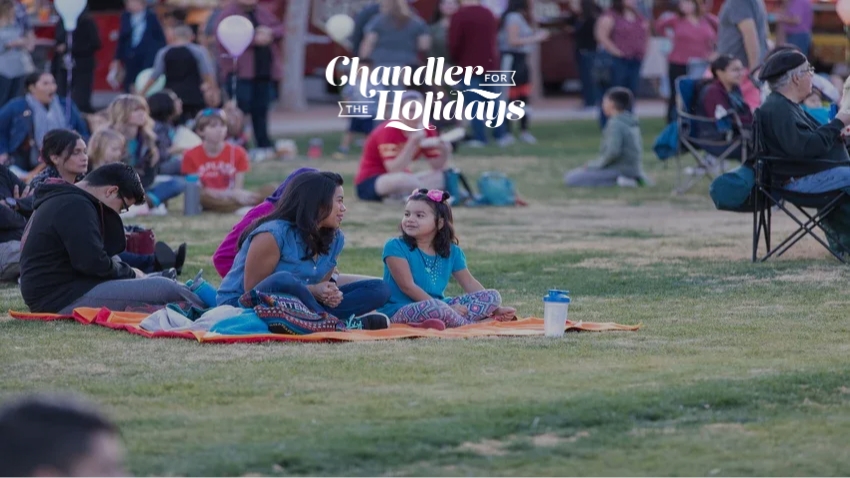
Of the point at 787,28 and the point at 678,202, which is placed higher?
the point at 787,28

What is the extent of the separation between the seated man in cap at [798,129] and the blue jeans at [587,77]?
1533cm

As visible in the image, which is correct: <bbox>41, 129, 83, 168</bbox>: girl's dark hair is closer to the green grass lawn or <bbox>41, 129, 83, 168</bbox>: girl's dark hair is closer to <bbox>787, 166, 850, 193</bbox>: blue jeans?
the green grass lawn

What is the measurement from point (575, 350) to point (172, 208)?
315 inches

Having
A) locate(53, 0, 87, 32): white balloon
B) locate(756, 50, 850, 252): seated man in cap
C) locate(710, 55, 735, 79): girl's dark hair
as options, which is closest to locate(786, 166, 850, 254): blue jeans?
locate(756, 50, 850, 252): seated man in cap

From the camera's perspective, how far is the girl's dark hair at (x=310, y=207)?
7.62 m

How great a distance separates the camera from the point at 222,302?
26.0 feet

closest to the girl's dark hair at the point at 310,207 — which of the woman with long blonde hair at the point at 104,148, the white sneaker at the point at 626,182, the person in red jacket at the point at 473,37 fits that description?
the woman with long blonde hair at the point at 104,148

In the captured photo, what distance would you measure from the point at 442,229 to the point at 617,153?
885 centimetres

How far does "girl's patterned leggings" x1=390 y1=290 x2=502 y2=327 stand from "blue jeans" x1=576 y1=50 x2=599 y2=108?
1762cm

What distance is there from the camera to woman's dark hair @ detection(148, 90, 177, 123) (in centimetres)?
1428

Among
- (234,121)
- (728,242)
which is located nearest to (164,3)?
(234,121)

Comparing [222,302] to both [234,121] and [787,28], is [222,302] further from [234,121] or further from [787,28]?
[787,28]

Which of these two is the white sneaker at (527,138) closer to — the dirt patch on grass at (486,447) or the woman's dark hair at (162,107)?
the woman's dark hair at (162,107)

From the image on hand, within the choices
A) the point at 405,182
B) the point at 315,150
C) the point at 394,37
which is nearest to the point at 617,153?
the point at 405,182
